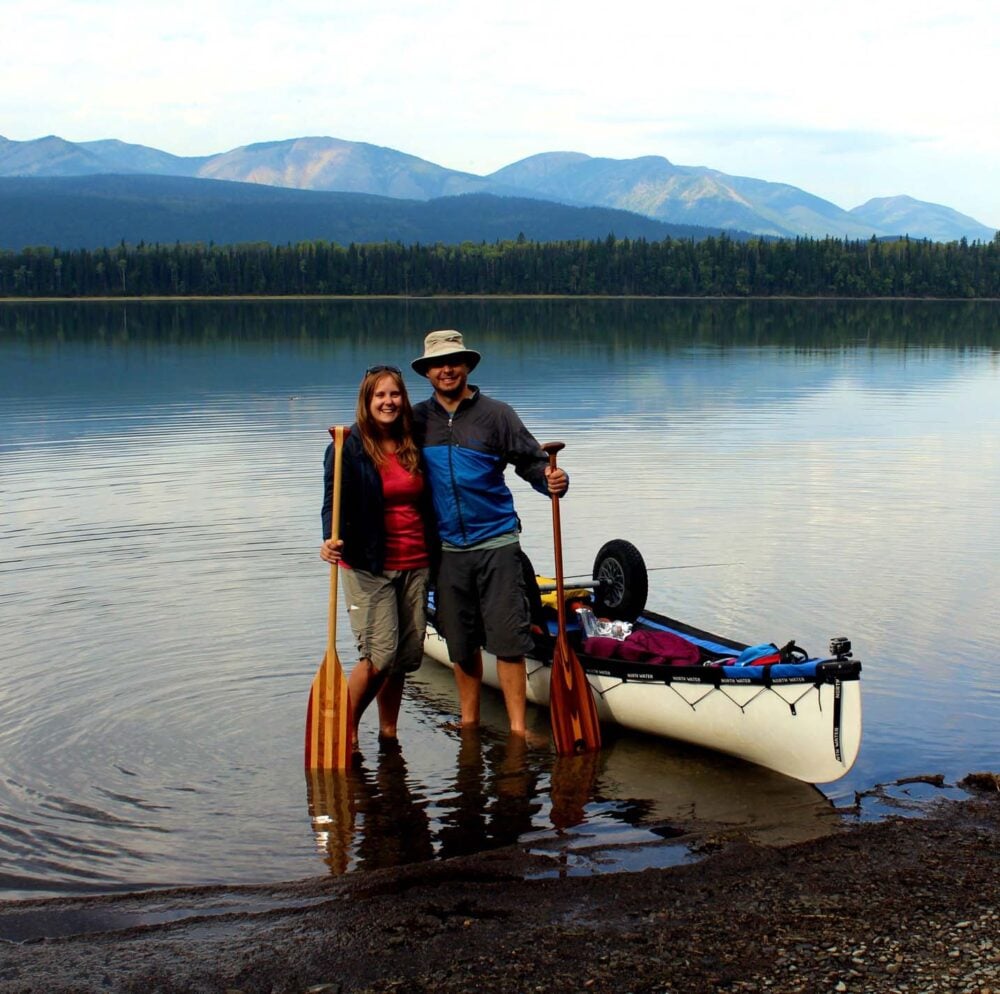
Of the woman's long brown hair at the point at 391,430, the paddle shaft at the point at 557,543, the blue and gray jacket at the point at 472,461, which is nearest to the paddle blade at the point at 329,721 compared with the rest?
the blue and gray jacket at the point at 472,461

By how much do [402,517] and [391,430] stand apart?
60 cm

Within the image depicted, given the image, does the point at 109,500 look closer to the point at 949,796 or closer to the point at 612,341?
the point at 949,796

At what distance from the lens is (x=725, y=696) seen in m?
9.15

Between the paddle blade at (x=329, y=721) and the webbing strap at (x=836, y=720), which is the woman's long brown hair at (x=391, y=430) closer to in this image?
the paddle blade at (x=329, y=721)

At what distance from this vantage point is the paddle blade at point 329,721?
30.5 ft

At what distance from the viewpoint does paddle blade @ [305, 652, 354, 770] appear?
9281mm

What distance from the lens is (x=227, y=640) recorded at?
42.0 feet

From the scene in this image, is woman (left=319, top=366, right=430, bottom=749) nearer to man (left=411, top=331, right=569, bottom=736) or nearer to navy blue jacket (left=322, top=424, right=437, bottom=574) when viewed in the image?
navy blue jacket (left=322, top=424, right=437, bottom=574)

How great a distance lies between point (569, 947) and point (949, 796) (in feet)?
11.7

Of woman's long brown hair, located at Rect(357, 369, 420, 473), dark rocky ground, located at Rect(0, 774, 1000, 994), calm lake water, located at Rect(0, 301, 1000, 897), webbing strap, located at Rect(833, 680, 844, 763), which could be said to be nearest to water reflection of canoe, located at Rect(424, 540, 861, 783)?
webbing strap, located at Rect(833, 680, 844, 763)

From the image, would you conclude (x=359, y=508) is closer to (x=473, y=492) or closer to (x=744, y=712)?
(x=473, y=492)

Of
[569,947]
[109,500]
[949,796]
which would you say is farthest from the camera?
[109,500]

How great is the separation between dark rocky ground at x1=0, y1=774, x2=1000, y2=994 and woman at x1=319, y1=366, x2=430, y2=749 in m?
2.00

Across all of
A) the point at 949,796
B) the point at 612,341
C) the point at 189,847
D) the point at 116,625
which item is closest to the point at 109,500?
the point at 116,625
